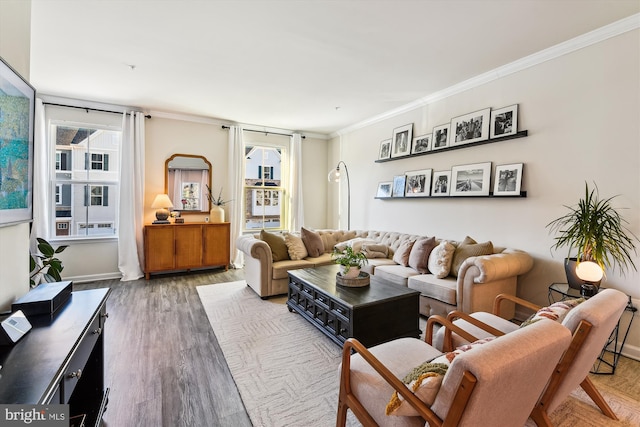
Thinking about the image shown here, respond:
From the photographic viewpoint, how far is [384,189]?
510 centimetres

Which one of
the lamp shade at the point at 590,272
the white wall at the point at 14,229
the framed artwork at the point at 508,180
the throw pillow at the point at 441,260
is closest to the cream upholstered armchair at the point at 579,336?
the lamp shade at the point at 590,272

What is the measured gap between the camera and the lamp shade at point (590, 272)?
2.32 metres

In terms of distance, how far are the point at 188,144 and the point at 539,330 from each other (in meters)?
5.71

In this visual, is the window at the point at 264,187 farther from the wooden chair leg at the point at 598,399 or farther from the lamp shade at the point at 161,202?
the wooden chair leg at the point at 598,399

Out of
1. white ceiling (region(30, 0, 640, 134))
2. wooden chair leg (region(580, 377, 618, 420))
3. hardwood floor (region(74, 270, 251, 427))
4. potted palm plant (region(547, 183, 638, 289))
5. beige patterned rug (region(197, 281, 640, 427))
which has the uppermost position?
white ceiling (region(30, 0, 640, 134))

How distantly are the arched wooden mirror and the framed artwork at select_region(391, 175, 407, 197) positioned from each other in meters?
3.47

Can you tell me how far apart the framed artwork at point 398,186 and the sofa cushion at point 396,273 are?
1339 millimetres

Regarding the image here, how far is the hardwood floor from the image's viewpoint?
5.90ft

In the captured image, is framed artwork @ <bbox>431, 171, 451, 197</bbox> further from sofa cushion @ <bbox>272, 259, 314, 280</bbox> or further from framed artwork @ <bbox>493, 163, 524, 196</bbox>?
sofa cushion @ <bbox>272, 259, 314, 280</bbox>

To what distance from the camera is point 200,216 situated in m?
5.57

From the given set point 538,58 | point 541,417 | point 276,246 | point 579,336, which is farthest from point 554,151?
point 276,246

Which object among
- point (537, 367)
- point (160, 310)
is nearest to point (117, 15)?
point (160, 310)

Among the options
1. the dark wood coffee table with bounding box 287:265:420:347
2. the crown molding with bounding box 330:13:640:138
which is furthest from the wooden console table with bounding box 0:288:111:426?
the crown molding with bounding box 330:13:640:138

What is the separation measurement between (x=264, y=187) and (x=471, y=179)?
4110 millimetres
